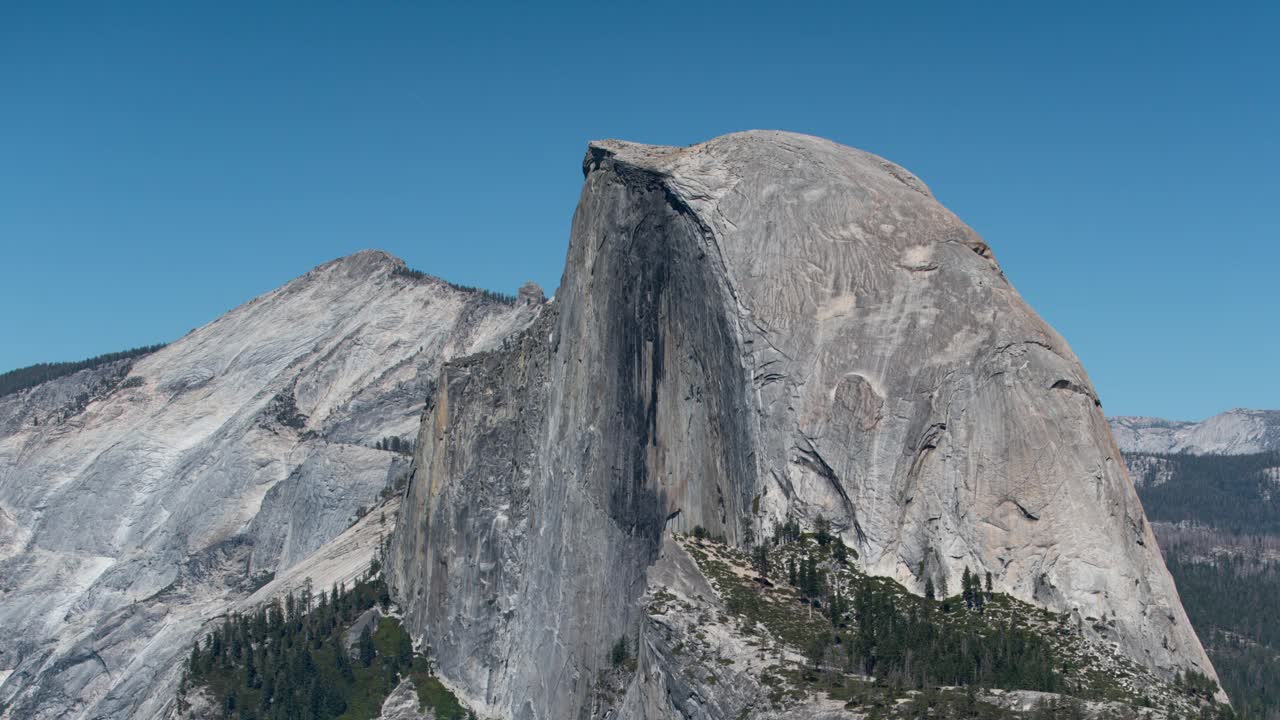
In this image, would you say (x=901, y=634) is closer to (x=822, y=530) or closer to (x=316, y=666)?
(x=822, y=530)

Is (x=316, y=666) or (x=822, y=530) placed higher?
(x=316, y=666)

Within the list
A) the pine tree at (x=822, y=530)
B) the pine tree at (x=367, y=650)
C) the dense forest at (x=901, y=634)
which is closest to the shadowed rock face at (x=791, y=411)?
the pine tree at (x=822, y=530)

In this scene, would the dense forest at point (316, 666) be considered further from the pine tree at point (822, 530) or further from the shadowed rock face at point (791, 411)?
the pine tree at point (822, 530)

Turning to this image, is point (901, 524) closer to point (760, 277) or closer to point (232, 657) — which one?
point (760, 277)

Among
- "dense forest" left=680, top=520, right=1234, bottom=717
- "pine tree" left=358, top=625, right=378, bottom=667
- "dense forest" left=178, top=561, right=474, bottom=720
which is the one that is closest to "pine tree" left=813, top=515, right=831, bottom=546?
"dense forest" left=680, top=520, right=1234, bottom=717

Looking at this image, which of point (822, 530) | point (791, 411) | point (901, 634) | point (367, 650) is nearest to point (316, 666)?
point (367, 650)

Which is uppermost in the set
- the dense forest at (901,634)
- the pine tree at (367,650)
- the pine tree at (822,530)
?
the pine tree at (367,650)

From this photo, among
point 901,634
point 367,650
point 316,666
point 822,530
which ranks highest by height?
point 367,650

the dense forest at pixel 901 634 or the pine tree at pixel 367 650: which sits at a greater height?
the pine tree at pixel 367 650
